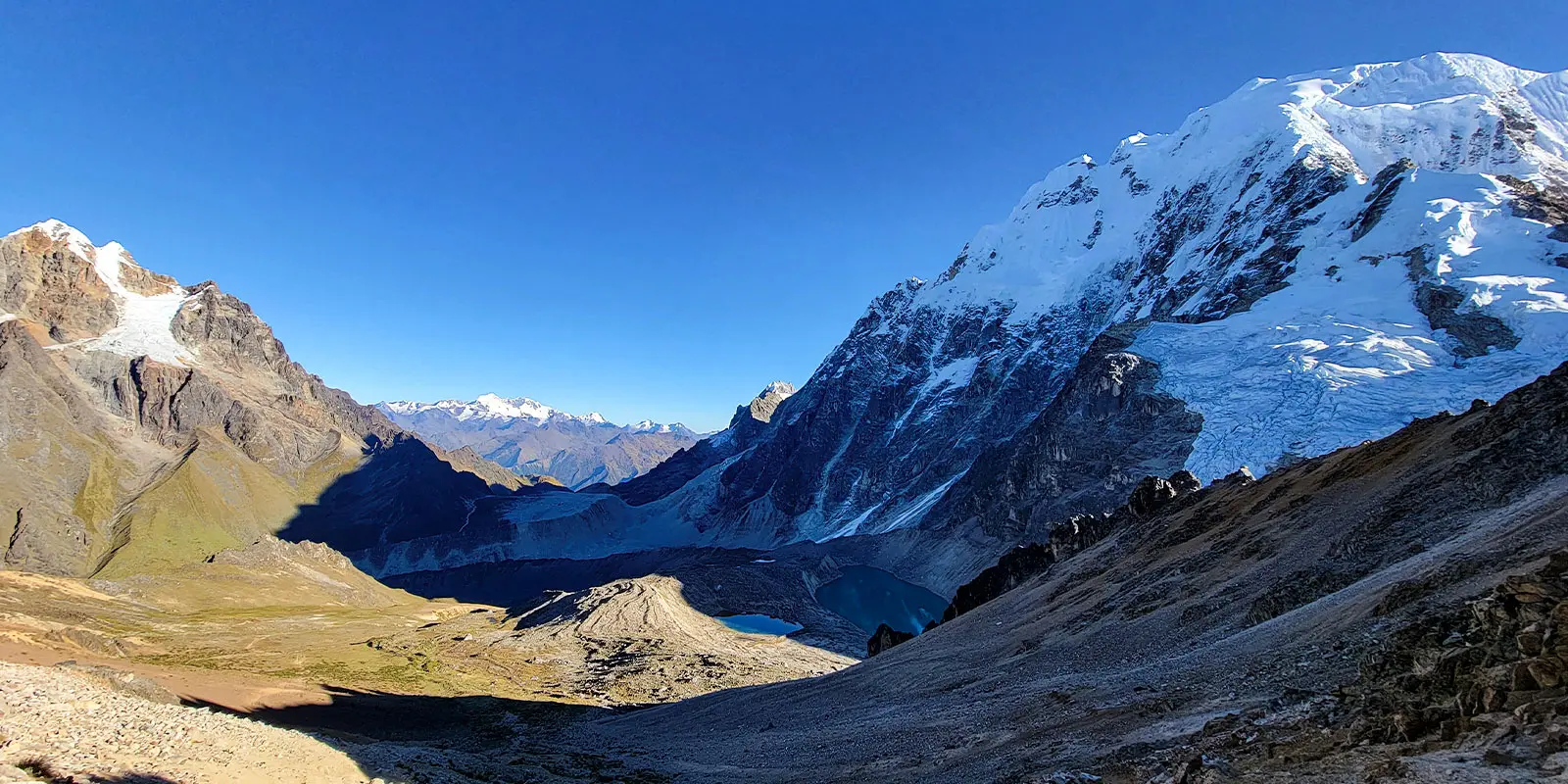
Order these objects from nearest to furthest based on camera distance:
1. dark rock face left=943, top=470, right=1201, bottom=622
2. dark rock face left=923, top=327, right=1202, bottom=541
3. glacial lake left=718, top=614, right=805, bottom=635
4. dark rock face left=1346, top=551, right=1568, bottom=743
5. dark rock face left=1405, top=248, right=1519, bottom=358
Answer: dark rock face left=1346, top=551, right=1568, bottom=743 < dark rock face left=943, top=470, right=1201, bottom=622 < dark rock face left=1405, top=248, right=1519, bottom=358 < glacial lake left=718, top=614, right=805, bottom=635 < dark rock face left=923, top=327, right=1202, bottom=541

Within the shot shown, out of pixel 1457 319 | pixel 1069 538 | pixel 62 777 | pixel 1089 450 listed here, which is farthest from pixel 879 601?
pixel 62 777

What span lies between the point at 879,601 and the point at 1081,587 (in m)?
108

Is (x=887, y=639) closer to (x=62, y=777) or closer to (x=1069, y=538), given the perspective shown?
(x=1069, y=538)

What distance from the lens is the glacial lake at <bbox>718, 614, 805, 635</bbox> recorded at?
111 metres

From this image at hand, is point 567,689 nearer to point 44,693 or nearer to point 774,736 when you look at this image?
point 774,736

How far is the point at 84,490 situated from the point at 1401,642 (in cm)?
22372

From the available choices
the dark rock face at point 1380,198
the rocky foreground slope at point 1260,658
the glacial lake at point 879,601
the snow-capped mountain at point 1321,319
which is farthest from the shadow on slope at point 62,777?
the dark rock face at point 1380,198

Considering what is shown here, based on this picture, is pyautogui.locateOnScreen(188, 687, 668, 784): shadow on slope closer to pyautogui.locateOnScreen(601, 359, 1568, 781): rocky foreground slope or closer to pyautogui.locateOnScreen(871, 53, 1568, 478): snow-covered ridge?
pyautogui.locateOnScreen(601, 359, 1568, 781): rocky foreground slope

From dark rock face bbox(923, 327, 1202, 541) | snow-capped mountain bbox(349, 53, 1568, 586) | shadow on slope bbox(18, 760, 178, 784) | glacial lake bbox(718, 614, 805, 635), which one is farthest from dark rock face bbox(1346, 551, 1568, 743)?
glacial lake bbox(718, 614, 805, 635)

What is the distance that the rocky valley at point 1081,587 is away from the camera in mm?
16359

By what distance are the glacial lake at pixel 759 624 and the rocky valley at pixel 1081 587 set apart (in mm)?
1103

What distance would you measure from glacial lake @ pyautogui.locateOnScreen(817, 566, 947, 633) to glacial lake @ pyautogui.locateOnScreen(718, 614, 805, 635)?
16.4 metres

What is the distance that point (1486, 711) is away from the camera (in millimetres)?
9953

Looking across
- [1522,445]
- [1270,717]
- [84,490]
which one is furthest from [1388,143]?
[84,490]
